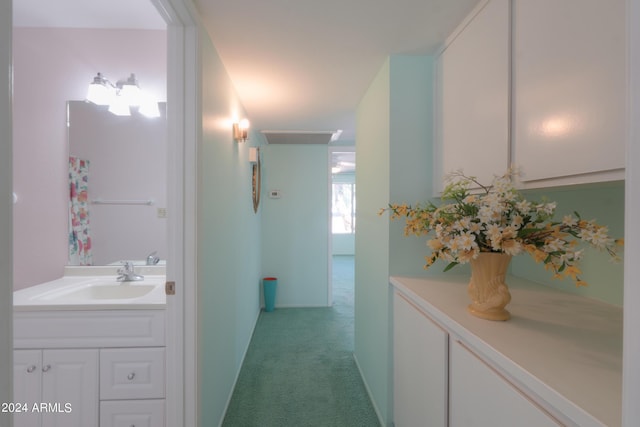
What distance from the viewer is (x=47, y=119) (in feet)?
6.17

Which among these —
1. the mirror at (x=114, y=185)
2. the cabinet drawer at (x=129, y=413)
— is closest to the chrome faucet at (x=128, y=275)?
the mirror at (x=114, y=185)

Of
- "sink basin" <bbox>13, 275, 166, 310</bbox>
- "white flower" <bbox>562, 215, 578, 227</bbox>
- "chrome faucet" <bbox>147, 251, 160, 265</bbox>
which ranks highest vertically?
"white flower" <bbox>562, 215, 578, 227</bbox>

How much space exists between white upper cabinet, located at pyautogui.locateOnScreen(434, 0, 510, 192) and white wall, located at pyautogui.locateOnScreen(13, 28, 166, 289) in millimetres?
2006

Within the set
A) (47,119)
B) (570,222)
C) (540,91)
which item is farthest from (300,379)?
(47,119)

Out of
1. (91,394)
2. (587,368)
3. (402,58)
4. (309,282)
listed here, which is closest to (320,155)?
(309,282)

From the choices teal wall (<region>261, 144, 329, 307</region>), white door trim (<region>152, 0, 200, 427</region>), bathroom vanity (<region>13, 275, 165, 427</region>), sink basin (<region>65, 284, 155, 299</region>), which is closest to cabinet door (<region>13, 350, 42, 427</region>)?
bathroom vanity (<region>13, 275, 165, 427</region>)

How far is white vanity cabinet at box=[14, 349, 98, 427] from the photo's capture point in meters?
1.34

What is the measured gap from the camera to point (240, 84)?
2096 millimetres

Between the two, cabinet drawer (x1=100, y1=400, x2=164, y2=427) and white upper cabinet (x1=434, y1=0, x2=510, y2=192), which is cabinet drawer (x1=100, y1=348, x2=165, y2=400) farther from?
white upper cabinet (x1=434, y1=0, x2=510, y2=192)

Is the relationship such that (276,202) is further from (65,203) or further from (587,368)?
(587,368)

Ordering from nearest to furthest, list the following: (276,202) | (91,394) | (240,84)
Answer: (91,394)
(240,84)
(276,202)

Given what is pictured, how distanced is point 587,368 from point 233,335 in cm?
201

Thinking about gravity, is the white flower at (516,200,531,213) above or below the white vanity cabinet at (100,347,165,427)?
above

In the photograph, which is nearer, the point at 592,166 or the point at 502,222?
the point at 592,166
